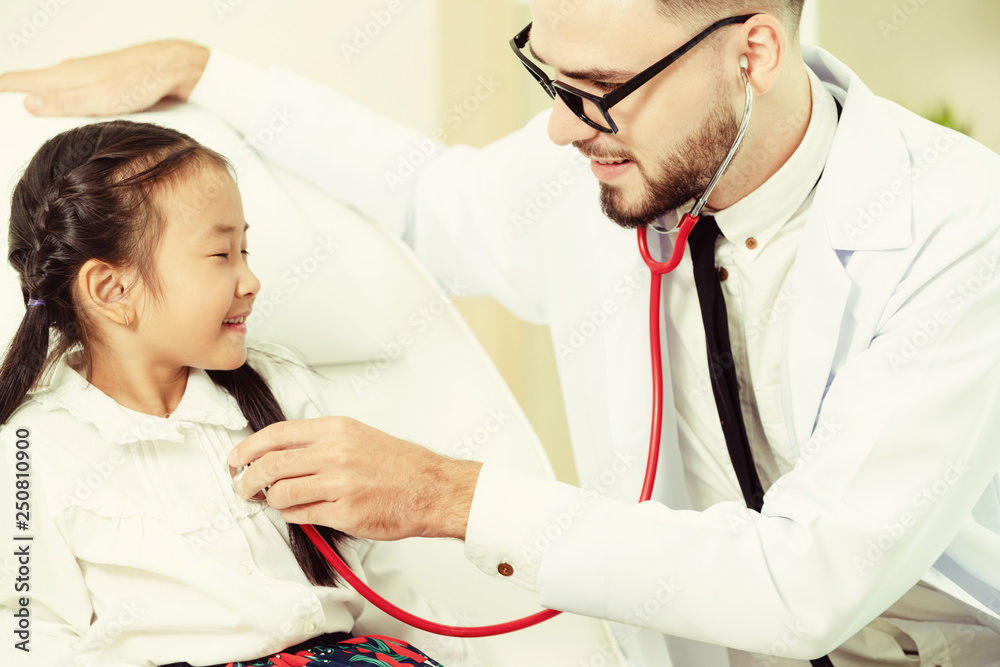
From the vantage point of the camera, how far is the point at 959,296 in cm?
98

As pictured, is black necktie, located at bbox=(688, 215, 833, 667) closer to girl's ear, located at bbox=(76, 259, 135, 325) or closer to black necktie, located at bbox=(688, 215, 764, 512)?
black necktie, located at bbox=(688, 215, 764, 512)

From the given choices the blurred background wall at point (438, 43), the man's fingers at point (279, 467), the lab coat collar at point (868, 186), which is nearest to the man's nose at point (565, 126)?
the lab coat collar at point (868, 186)

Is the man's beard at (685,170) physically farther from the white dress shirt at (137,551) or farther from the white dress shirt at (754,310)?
the white dress shirt at (137,551)

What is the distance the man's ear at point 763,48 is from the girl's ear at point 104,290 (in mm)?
833

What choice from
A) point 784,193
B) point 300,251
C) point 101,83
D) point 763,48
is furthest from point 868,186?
point 101,83

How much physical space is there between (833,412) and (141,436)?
31.7 inches

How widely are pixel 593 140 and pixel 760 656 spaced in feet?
2.72

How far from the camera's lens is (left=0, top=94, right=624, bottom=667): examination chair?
1.24 m

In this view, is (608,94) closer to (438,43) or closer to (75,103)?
(75,103)

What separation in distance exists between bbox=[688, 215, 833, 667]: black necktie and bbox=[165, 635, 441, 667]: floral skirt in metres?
0.49

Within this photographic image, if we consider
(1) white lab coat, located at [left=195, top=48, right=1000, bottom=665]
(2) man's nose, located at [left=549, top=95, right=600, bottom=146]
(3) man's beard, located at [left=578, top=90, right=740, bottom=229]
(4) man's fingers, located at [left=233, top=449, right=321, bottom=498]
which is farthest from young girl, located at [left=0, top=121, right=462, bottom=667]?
(3) man's beard, located at [left=578, top=90, right=740, bottom=229]

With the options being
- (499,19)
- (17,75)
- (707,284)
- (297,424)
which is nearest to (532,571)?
(297,424)

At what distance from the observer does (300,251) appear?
138 cm

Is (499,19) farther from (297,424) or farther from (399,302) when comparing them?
(297,424)
